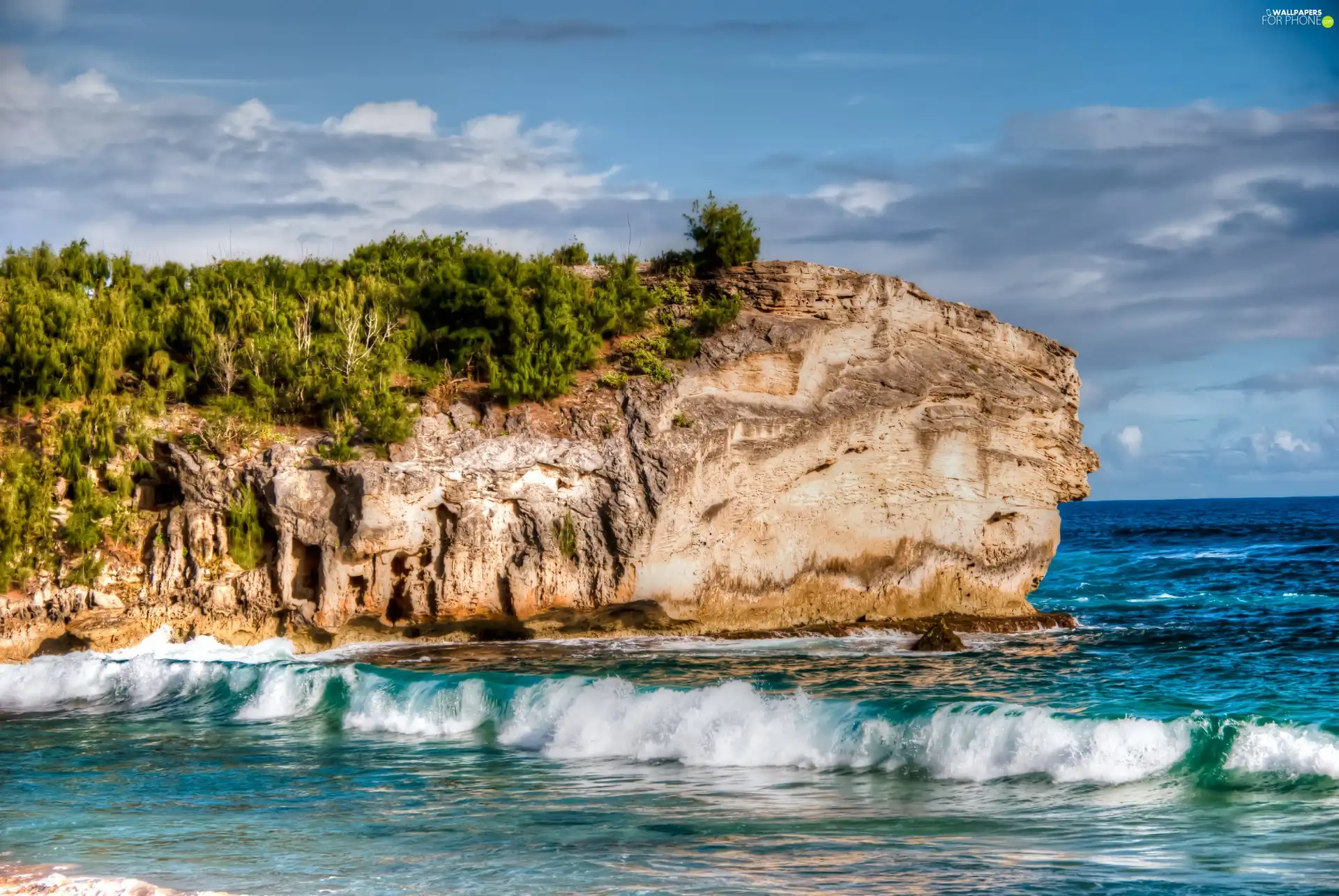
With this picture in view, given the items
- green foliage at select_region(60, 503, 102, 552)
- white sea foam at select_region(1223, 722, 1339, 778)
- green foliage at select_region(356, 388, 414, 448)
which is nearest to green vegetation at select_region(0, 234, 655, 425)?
green foliage at select_region(356, 388, 414, 448)

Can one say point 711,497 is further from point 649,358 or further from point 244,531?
point 244,531

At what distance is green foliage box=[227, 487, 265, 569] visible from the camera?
75.1 ft

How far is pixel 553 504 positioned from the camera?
24.0 metres

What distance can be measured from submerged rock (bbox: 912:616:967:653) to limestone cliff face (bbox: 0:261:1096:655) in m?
3.00

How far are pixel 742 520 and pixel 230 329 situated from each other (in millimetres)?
11601

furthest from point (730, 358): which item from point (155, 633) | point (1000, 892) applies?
point (1000, 892)

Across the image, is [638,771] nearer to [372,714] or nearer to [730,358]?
[372,714]

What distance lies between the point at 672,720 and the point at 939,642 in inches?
383

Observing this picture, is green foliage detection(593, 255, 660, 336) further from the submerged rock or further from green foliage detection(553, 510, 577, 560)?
the submerged rock

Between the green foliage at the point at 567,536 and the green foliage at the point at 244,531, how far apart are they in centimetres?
550

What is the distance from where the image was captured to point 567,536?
2391 cm

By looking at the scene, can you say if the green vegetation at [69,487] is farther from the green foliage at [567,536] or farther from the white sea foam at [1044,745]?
the white sea foam at [1044,745]

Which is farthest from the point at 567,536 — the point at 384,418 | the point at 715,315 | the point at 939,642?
the point at 939,642

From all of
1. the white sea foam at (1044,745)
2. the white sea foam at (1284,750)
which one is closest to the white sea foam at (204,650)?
the white sea foam at (1044,745)
